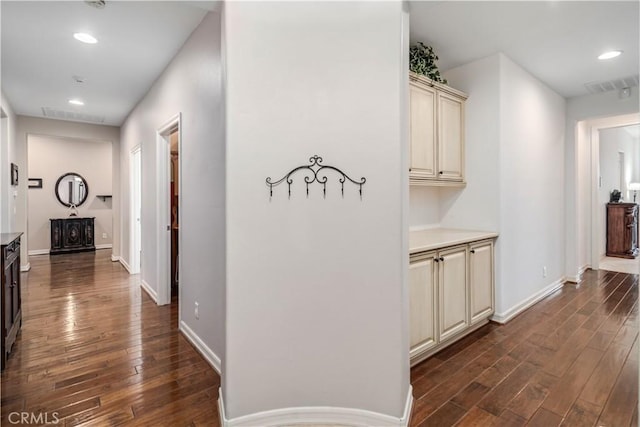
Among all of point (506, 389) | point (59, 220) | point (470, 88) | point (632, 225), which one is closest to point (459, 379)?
point (506, 389)

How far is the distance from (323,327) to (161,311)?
8.22 ft

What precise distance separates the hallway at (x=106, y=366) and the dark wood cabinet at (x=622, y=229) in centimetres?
777

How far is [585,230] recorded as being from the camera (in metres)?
5.30

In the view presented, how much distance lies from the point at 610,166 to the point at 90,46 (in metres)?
8.78

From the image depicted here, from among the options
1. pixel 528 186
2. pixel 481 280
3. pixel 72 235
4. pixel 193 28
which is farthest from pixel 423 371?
pixel 72 235

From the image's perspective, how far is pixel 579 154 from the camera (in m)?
4.89

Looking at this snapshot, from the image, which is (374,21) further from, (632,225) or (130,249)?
(632,225)

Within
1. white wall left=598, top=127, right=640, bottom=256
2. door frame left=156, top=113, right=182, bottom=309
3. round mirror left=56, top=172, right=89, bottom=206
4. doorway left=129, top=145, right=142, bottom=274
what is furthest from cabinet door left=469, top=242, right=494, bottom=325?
round mirror left=56, top=172, right=89, bottom=206

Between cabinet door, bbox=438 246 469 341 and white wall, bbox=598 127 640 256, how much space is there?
4717mm

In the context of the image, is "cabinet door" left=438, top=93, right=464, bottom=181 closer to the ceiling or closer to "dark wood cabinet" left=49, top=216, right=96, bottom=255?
the ceiling

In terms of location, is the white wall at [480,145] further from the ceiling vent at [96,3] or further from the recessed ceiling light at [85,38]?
the recessed ceiling light at [85,38]

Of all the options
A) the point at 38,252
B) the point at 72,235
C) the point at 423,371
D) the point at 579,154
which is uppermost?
the point at 579,154

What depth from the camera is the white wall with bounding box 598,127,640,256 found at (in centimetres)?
637

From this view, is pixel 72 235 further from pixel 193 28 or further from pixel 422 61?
pixel 422 61
